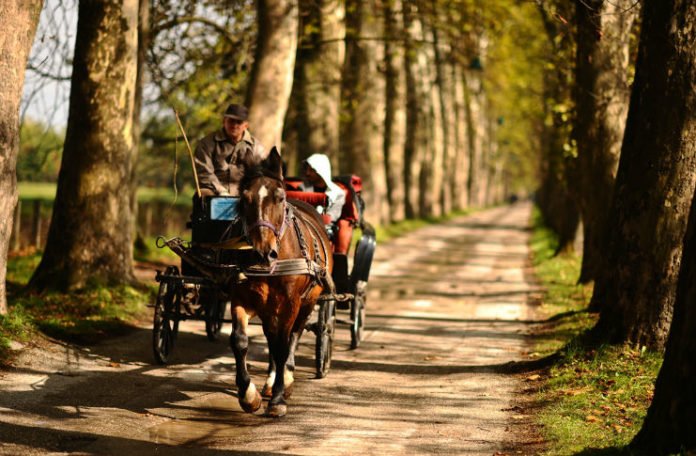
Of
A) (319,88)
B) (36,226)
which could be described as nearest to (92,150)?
(36,226)

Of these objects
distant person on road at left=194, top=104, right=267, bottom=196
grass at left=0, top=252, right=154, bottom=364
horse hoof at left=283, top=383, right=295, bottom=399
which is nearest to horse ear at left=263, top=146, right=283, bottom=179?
distant person on road at left=194, top=104, right=267, bottom=196

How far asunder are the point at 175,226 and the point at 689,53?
23.2 m

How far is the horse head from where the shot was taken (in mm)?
8156

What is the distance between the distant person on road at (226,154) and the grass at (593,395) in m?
3.80

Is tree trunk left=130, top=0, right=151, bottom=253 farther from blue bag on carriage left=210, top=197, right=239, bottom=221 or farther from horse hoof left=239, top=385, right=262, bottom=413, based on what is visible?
horse hoof left=239, top=385, right=262, bottom=413

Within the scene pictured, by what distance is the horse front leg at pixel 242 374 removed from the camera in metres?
8.25

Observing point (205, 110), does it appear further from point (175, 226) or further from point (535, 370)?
point (535, 370)

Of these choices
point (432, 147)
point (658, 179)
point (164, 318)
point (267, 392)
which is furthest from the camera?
point (432, 147)

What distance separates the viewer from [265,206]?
820 cm

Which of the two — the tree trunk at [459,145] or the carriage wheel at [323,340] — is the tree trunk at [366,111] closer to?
the carriage wheel at [323,340]

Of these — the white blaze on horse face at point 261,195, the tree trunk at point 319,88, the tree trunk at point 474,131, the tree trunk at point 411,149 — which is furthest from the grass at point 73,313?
the tree trunk at point 474,131

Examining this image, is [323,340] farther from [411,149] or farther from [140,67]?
[411,149]

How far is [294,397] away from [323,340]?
3.17 ft

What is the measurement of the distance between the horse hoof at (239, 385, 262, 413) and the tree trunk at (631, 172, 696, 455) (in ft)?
10.0
